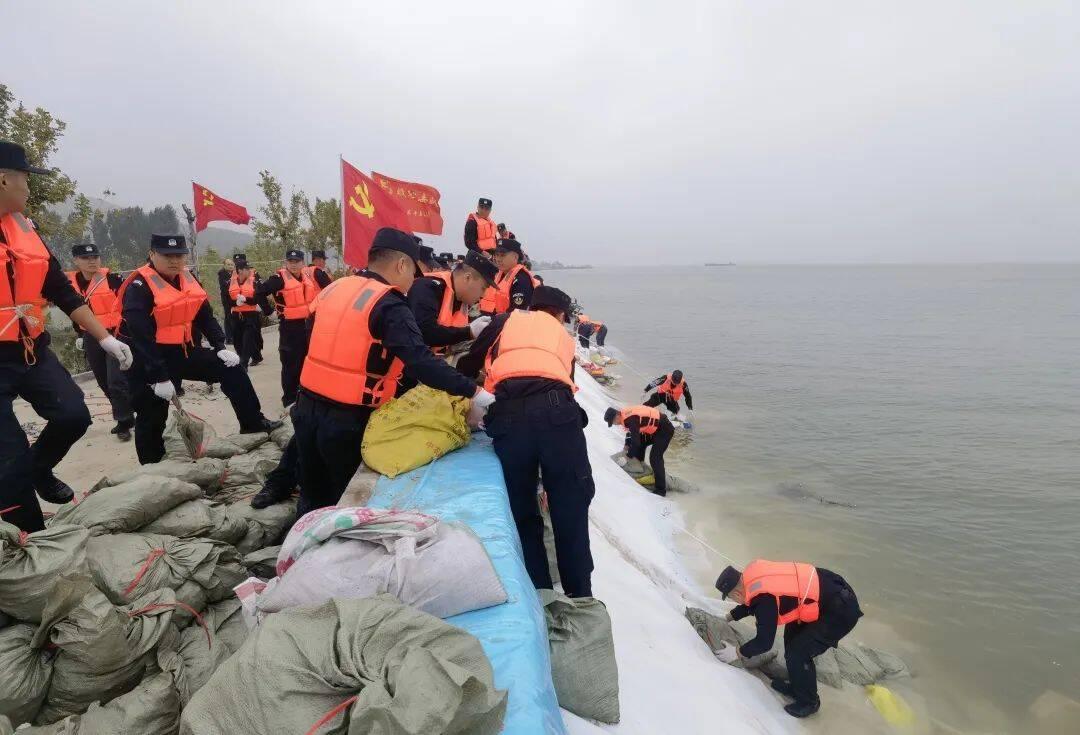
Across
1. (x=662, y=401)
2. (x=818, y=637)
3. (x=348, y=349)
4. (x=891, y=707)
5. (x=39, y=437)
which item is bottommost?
(x=891, y=707)

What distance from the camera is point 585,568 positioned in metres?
3.10

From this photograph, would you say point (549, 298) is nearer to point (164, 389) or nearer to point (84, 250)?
point (164, 389)

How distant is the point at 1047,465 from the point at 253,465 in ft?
46.2

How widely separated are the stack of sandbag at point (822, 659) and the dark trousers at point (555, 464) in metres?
2.03

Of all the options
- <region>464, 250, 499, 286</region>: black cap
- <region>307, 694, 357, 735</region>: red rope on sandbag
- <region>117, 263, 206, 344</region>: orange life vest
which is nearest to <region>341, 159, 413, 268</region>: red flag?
<region>117, 263, 206, 344</region>: orange life vest

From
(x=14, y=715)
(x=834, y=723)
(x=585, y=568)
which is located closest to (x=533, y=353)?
(x=585, y=568)

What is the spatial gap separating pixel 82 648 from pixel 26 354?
6.36 ft

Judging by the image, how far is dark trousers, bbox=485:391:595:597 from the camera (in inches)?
117

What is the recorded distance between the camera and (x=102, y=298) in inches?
239

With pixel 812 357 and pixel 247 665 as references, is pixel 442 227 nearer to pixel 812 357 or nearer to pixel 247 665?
pixel 247 665

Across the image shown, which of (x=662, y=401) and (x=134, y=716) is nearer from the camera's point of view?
(x=134, y=716)

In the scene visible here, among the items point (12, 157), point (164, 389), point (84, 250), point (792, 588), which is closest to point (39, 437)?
point (164, 389)

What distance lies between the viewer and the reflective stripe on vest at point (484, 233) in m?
8.08

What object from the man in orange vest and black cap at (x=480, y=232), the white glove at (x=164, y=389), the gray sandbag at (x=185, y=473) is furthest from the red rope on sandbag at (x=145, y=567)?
the man in orange vest and black cap at (x=480, y=232)
